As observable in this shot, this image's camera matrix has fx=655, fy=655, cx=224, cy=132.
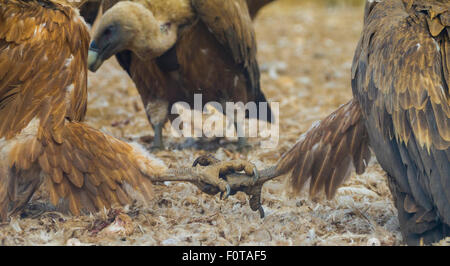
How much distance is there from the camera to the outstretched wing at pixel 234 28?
385 centimetres

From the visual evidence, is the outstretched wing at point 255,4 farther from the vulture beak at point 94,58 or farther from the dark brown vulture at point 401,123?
the dark brown vulture at point 401,123

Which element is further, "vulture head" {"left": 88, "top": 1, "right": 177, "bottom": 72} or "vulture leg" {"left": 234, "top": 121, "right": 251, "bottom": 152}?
"vulture leg" {"left": 234, "top": 121, "right": 251, "bottom": 152}

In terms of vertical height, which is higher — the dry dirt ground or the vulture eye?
the vulture eye

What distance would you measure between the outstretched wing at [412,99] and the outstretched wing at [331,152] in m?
0.13

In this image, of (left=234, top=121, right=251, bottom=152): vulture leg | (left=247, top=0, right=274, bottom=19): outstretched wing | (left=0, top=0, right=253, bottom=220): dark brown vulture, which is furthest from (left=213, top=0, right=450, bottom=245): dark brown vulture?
(left=247, top=0, right=274, bottom=19): outstretched wing

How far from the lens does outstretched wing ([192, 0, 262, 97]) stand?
3846 mm

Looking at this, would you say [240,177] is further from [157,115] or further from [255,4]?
[255,4]

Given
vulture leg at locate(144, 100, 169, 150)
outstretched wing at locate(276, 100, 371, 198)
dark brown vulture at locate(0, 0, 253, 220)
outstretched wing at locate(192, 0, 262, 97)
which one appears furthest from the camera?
vulture leg at locate(144, 100, 169, 150)

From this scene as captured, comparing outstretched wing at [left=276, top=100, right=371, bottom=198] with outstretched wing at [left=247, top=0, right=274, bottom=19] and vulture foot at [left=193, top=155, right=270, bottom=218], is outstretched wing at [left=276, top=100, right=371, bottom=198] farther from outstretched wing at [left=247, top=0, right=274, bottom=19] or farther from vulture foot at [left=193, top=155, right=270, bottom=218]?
outstretched wing at [left=247, top=0, right=274, bottom=19]

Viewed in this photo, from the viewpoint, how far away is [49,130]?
277cm

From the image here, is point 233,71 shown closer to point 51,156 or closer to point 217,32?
point 217,32

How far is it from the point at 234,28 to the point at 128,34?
2.35 feet

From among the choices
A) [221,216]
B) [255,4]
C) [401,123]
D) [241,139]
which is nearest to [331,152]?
[401,123]

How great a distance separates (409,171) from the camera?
2566 millimetres
